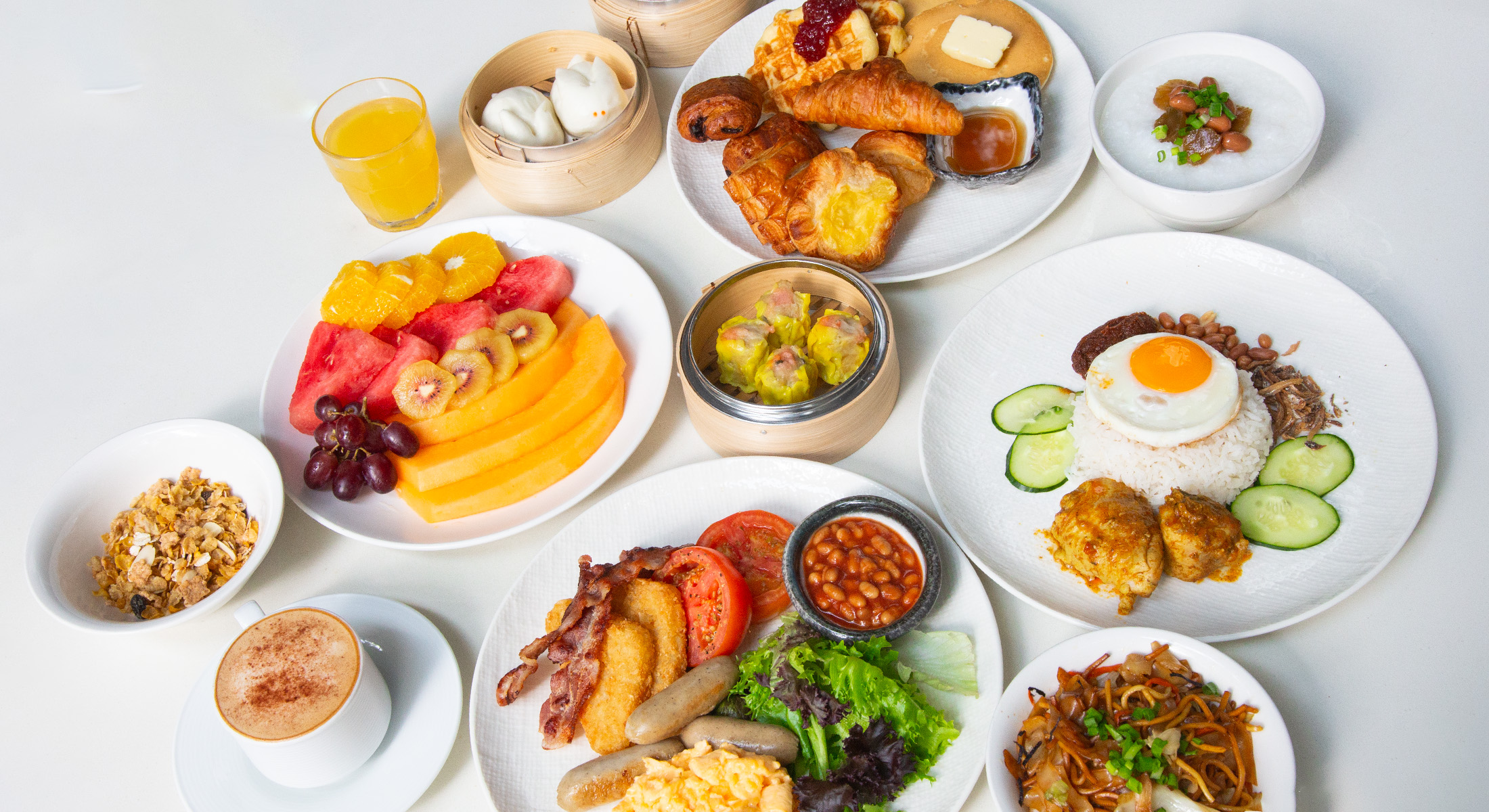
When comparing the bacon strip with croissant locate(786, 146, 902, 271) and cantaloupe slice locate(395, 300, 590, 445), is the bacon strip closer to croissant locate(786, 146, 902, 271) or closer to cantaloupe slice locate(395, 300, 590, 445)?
cantaloupe slice locate(395, 300, 590, 445)

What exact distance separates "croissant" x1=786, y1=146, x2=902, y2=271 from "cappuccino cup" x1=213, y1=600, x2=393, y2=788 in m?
2.12

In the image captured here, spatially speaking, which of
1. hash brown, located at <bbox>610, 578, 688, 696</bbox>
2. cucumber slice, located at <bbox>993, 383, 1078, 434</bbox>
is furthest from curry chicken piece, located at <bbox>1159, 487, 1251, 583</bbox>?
hash brown, located at <bbox>610, 578, 688, 696</bbox>

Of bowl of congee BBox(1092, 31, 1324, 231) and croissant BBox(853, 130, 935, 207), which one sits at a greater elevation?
bowl of congee BBox(1092, 31, 1324, 231)

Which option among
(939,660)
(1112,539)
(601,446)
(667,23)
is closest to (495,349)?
(601,446)

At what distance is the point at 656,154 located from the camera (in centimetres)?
439

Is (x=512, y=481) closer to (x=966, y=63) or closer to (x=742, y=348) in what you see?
(x=742, y=348)

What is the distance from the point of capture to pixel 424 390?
10.9 ft

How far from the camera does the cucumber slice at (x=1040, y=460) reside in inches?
122

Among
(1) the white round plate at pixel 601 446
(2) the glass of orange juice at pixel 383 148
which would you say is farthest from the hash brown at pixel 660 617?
(2) the glass of orange juice at pixel 383 148

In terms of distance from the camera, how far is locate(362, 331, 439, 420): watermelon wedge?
3.46 m

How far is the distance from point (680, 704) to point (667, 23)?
10.7ft

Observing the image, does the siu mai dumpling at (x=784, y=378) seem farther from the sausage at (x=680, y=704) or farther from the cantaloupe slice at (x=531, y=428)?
the sausage at (x=680, y=704)

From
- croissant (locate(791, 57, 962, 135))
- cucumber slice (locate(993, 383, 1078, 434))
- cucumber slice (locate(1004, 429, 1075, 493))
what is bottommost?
cucumber slice (locate(1004, 429, 1075, 493))

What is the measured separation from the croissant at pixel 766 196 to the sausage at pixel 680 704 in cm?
174
